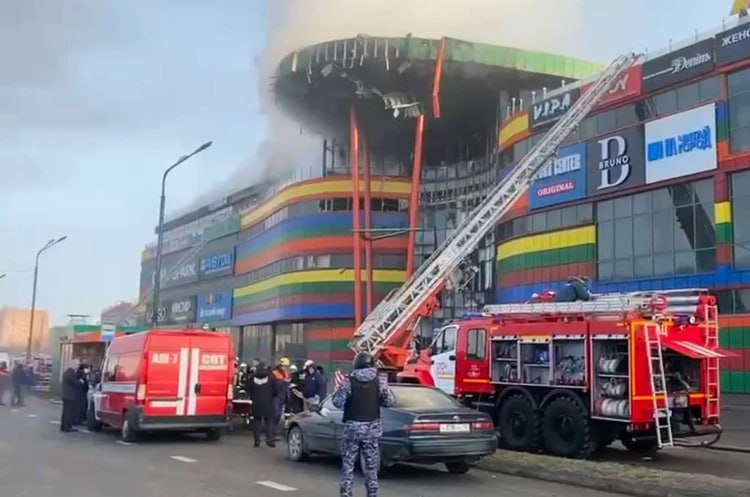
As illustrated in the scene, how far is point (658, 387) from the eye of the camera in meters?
14.3

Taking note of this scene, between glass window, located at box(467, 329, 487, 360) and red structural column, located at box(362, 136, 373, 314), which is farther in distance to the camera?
red structural column, located at box(362, 136, 373, 314)

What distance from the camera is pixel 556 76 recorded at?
52.4 meters

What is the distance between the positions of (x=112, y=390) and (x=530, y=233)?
29.8 m

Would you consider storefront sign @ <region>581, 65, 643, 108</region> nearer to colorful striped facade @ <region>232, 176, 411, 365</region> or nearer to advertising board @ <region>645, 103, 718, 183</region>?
advertising board @ <region>645, 103, 718, 183</region>

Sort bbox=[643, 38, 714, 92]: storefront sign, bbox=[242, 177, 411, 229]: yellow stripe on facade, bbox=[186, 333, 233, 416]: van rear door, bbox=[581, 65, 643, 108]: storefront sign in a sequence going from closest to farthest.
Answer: bbox=[186, 333, 233, 416]: van rear door
bbox=[643, 38, 714, 92]: storefront sign
bbox=[581, 65, 643, 108]: storefront sign
bbox=[242, 177, 411, 229]: yellow stripe on facade

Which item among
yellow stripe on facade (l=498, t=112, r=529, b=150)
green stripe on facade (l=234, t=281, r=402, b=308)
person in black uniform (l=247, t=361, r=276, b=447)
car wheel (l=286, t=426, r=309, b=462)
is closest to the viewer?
car wheel (l=286, t=426, r=309, b=462)

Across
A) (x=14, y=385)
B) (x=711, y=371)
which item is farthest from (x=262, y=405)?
(x=14, y=385)

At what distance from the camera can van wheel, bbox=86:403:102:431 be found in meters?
19.4

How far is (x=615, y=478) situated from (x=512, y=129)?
37.0 meters

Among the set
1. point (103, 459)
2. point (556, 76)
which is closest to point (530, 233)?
point (556, 76)

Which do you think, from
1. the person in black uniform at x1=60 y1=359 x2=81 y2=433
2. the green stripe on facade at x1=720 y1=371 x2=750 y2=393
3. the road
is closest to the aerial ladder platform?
the green stripe on facade at x1=720 y1=371 x2=750 y2=393

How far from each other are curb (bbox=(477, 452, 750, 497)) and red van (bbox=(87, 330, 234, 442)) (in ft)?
19.8

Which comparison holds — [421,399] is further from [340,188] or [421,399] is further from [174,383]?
[340,188]

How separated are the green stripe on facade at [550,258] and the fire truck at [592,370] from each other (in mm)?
23505
